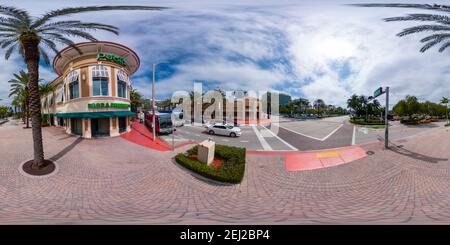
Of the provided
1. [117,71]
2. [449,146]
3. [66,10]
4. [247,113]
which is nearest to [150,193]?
[66,10]

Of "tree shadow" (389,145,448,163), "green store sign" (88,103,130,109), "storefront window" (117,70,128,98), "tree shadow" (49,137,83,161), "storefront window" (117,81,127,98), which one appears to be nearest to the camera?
"tree shadow" (389,145,448,163)

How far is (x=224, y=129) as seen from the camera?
36.8 ft

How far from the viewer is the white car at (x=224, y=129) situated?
36.4ft

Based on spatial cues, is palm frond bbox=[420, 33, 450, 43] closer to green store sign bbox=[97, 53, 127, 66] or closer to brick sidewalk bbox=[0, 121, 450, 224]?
brick sidewalk bbox=[0, 121, 450, 224]

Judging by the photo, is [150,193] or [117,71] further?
[117,71]

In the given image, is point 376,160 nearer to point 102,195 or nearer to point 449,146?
point 449,146

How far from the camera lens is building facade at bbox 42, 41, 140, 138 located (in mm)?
11703

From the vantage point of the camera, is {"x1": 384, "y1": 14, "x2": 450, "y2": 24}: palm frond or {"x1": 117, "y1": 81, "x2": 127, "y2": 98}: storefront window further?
{"x1": 117, "y1": 81, "x2": 127, "y2": 98}: storefront window

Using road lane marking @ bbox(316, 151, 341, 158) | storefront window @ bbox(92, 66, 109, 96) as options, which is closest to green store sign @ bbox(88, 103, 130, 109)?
storefront window @ bbox(92, 66, 109, 96)

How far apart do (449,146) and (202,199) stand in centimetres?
1112

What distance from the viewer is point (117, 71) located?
12875 mm

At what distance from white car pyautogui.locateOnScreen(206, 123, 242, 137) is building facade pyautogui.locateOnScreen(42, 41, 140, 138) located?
6379 millimetres

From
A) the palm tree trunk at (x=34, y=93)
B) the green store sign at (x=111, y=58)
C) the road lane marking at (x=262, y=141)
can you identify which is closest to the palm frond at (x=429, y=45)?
the road lane marking at (x=262, y=141)

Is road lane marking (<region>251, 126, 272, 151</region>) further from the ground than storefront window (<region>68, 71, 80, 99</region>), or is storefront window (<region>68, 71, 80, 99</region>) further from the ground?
storefront window (<region>68, 71, 80, 99</region>)
